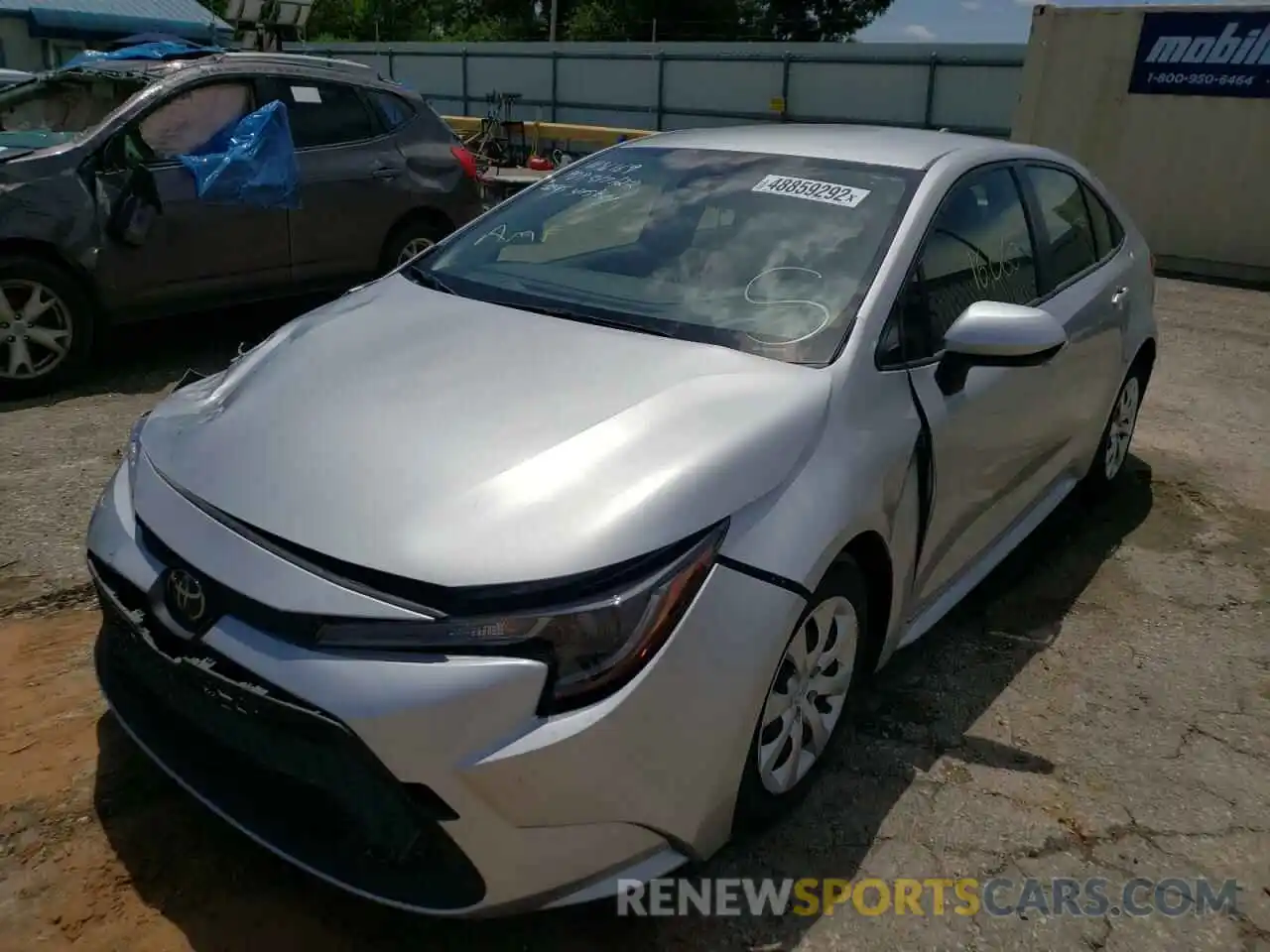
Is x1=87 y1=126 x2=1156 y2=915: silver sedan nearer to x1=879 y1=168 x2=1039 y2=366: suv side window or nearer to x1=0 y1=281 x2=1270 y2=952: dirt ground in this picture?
x1=879 y1=168 x2=1039 y2=366: suv side window

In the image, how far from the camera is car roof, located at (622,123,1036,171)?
324 cm

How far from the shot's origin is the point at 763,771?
94.1 inches

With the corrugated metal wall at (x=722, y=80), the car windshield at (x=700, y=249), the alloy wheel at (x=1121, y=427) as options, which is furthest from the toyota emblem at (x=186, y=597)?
the corrugated metal wall at (x=722, y=80)

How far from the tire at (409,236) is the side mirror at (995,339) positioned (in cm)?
465

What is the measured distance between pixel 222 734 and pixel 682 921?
1.05 m

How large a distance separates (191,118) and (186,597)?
468 centimetres

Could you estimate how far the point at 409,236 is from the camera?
6.89 m

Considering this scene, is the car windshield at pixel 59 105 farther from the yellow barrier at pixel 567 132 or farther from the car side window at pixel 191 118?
the yellow barrier at pixel 567 132

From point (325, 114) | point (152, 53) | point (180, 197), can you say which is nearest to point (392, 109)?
point (325, 114)

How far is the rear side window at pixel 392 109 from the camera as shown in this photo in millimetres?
6754

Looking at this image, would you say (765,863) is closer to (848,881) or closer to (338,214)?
(848,881)

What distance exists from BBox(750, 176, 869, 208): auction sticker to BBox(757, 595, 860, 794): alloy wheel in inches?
48.5

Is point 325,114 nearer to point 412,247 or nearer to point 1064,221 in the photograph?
point 412,247

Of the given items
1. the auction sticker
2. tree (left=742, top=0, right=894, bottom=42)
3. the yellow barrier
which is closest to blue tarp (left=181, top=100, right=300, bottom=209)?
the auction sticker
